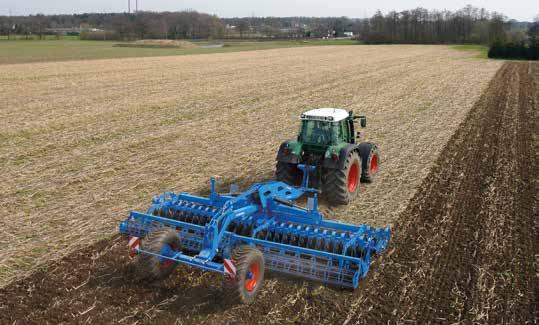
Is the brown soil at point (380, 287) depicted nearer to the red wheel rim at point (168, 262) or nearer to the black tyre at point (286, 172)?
the red wheel rim at point (168, 262)

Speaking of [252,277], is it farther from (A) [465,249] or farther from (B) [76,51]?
(B) [76,51]

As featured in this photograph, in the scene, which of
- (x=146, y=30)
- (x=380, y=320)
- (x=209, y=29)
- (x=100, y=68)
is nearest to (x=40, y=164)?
(x=380, y=320)

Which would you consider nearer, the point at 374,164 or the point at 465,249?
the point at 465,249

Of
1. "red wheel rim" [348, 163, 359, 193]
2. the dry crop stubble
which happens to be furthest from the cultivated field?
"red wheel rim" [348, 163, 359, 193]

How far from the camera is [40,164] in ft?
45.4

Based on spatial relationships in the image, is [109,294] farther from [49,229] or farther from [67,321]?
[49,229]

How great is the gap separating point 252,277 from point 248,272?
14 cm

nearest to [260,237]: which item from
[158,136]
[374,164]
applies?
[374,164]

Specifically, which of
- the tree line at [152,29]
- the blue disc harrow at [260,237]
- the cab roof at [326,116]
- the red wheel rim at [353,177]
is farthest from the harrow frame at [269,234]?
the tree line at [152,29]

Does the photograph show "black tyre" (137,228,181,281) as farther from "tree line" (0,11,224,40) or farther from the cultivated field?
"tree line" (0,11,224,40)

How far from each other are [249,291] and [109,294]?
1.98 m

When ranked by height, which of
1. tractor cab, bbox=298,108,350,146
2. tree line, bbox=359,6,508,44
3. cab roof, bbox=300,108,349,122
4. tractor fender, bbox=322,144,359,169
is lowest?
tractor fender, bbox=322,144,359,169

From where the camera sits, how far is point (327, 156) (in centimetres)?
1026

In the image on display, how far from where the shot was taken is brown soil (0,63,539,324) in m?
6.80
